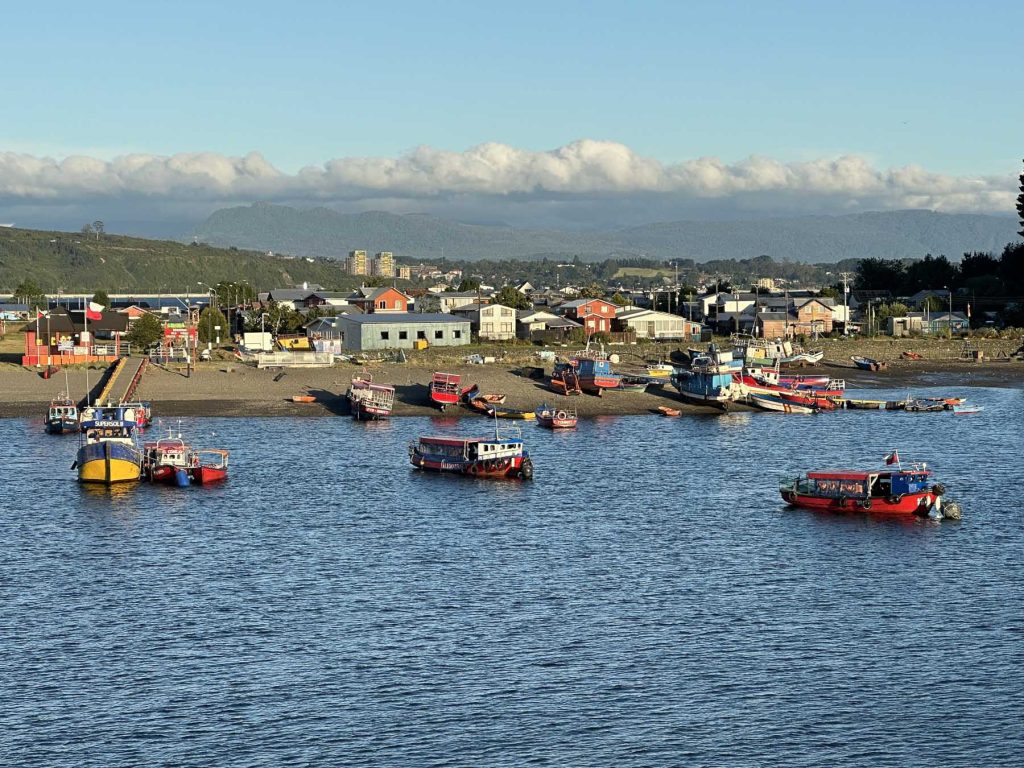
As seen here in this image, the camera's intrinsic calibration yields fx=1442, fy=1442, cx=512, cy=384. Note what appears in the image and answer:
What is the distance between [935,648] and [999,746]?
28.5 feet

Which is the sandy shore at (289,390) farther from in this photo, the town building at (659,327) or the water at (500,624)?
the town building at (659,327)

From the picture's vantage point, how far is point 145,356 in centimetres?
13188

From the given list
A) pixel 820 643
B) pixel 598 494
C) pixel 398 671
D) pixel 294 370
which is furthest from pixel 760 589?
pixel 294 370

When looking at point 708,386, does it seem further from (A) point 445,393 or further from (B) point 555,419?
(A) point 445,393

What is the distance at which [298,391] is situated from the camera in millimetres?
117375

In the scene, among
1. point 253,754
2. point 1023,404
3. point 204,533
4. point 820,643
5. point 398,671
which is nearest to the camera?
point 253,754

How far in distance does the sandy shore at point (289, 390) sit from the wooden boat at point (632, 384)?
0.60 metres

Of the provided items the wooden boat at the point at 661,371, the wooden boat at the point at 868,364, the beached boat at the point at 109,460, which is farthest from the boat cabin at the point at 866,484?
the wooden boat at the point at 868,364

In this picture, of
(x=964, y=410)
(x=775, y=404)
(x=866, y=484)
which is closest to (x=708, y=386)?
(x=775, y=404)

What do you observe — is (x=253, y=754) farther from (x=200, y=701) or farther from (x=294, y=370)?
(x=294, y=370)

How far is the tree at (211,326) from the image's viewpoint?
152500 millimetres

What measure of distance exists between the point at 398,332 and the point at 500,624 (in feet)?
316

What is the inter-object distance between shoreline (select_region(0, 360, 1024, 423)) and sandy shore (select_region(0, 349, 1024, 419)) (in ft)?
0.25

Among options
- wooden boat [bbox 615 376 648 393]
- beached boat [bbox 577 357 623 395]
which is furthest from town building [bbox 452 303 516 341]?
beached boat [bbox 577 357 623 395]
